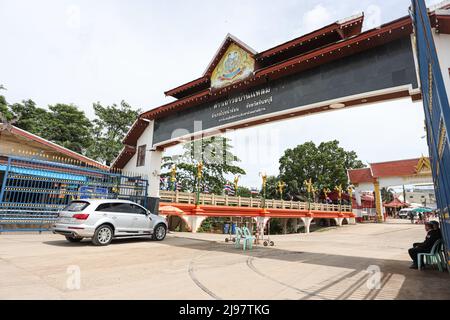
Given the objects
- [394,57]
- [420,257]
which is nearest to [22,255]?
[420,257]

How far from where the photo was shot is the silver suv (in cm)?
789

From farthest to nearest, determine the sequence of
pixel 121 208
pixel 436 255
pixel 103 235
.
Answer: pixel 121 208, pixel 103 235, pixel 436 255

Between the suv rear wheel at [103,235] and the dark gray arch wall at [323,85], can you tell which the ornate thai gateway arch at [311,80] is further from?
the suv rear wheel at [103,235]

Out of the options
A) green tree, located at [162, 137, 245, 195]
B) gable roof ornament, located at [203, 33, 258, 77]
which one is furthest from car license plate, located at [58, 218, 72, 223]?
green tree, located at [162, 137, 245, 195]

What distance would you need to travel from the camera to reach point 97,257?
20.7ft

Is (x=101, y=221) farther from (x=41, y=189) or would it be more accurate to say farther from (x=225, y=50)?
(x=225, y=50)

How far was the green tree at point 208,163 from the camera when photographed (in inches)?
1070

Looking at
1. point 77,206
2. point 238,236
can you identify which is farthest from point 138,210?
point 238,236

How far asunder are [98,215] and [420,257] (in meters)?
9.00

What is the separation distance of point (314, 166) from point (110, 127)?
93.1 feet

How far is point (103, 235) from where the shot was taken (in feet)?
27.7

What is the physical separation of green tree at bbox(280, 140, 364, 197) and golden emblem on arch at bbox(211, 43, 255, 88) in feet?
91.0

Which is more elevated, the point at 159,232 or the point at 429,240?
the point at 429,240

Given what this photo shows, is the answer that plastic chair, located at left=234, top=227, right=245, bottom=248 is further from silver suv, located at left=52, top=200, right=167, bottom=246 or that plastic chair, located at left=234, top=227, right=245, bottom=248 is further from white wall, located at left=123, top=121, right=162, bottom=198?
white wall, located at left=123, top=121, right=162, bottom=198
